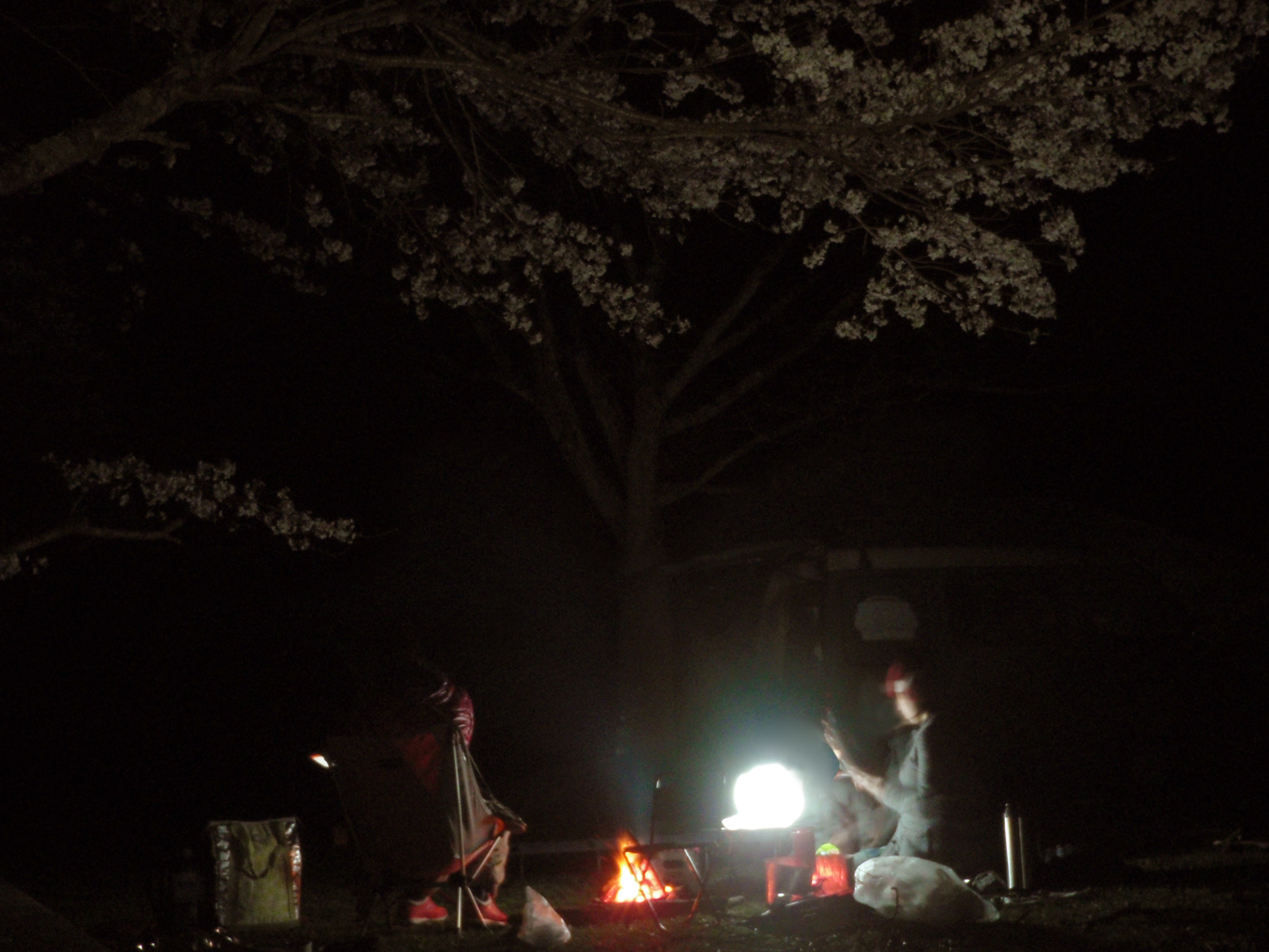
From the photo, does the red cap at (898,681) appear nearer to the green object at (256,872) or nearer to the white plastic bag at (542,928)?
the white plastic bag at (542,928)

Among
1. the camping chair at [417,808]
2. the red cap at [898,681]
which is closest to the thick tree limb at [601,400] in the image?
the red cap at [898,681]

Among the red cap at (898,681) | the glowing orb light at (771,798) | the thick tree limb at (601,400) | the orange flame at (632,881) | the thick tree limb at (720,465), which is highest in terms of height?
the thick tree limb at (601,400)

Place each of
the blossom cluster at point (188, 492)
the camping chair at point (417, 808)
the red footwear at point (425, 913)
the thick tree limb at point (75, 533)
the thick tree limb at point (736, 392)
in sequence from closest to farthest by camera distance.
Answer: the camping chair at point (417, 808)
the red footwear at point (425, 913)
the thick tree limb at point (75, 533)
the blossom cluster at point (188, 492)
the thick tree limb at point (736, 392)

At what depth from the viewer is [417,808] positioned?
6578mm

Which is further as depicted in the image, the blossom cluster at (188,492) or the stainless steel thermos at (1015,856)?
the blossom cluster at (188,492)

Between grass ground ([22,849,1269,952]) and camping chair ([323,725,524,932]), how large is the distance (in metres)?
0.33

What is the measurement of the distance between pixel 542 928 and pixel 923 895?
180 cm

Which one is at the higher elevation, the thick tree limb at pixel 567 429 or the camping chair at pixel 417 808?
the thick tree limb at pixel 567 429

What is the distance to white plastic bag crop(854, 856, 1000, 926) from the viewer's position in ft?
20.1

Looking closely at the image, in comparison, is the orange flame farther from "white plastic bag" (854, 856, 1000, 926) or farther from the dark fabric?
"white plastic bag" (854, 856, 1000, 926)

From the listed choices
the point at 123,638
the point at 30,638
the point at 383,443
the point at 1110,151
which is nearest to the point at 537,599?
the point at 383,443

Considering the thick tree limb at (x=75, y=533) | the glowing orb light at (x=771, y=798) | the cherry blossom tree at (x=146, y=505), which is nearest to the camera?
the glowing orb light at (x=771, y=798)

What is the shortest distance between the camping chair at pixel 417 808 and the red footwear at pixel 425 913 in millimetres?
291

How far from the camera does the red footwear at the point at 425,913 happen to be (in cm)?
691
